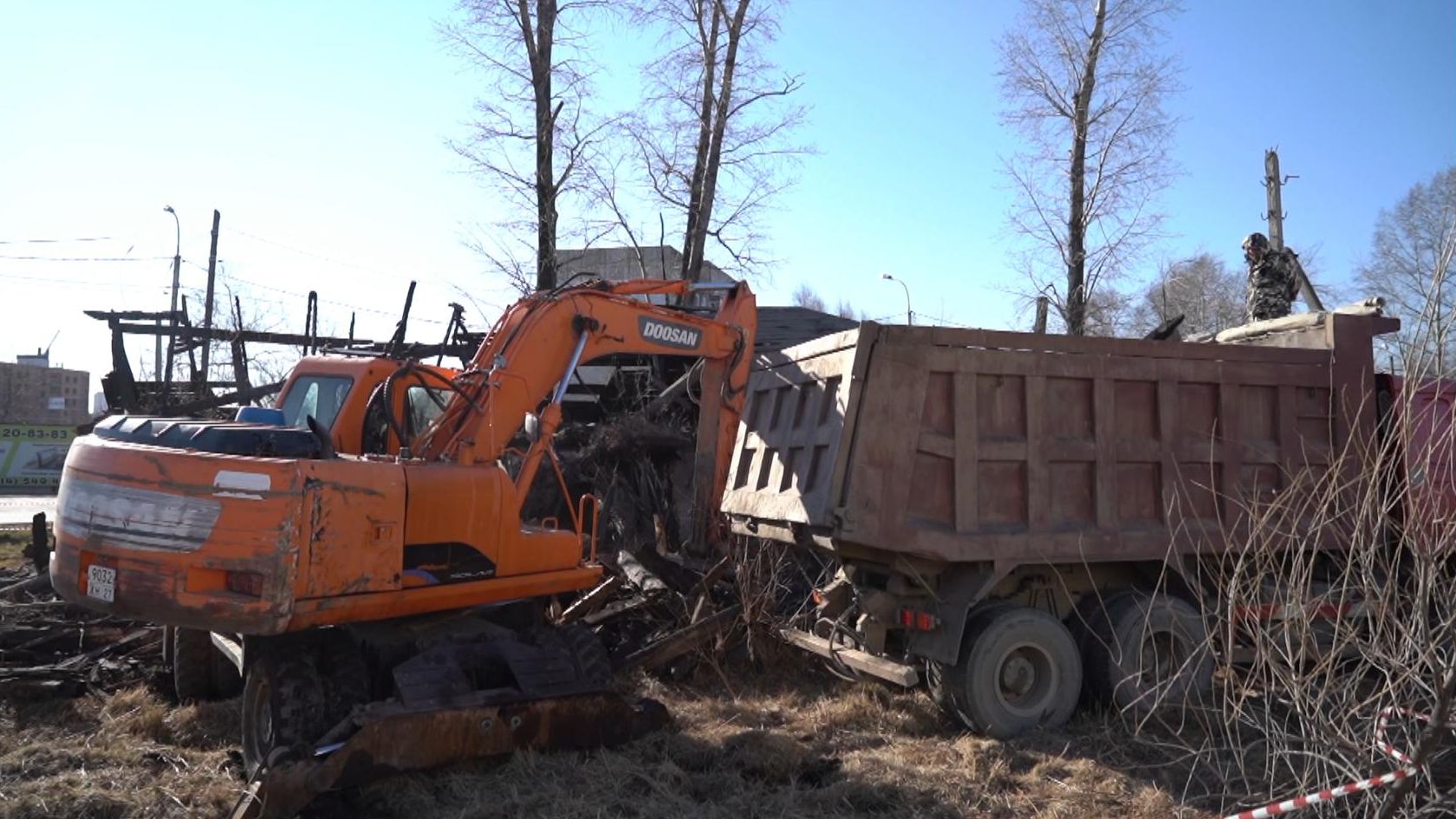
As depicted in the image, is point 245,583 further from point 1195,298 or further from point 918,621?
point 1195,298

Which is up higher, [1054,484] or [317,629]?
[1054,484]

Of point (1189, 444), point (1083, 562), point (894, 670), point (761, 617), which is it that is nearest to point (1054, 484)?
point (1083, 562)

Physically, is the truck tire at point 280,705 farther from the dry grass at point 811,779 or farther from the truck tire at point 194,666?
the truck tire at point 194,666

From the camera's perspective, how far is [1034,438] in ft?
24.2

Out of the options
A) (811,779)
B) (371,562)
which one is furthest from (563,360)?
(811,779)

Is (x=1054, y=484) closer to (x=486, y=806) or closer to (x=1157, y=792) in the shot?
(x=1157, y=792)

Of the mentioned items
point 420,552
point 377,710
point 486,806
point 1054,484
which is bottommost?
point 486,806

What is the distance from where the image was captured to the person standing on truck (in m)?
10.6

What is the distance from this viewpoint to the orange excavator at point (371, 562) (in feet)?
20.1

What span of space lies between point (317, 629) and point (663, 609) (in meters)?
3.18

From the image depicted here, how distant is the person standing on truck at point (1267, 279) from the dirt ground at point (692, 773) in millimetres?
5000

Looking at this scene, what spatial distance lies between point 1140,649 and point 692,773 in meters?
3.10

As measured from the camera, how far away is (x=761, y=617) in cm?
895

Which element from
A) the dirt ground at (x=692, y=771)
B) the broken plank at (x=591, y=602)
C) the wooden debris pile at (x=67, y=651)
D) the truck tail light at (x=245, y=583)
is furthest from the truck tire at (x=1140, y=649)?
the wooden debris pile at (x=67, y=651)
